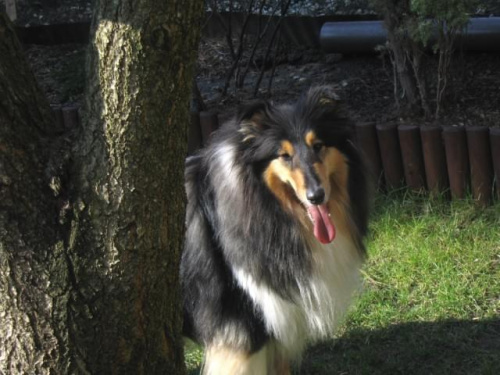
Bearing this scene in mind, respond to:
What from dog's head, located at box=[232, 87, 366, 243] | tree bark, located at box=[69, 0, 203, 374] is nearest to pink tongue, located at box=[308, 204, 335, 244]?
dog's head, located at box=[232, 87, 366, 243]

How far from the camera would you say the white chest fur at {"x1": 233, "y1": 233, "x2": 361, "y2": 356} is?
Result: 319 cm

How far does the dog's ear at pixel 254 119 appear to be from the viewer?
3102 millimetres

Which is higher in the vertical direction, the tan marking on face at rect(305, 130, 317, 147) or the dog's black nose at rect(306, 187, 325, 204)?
the tan marking on face at rect(305, 130, 317, 147)

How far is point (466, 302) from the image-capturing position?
407cm

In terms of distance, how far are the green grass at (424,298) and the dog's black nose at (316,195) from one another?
→ 114cm

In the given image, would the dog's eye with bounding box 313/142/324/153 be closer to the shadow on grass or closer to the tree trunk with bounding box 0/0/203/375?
the tree trunk with bounding box 0/0/203/375

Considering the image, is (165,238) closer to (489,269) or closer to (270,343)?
(270,343)

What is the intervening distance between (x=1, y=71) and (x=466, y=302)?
2789 millimetres

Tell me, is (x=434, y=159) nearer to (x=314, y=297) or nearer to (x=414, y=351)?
(x=414, y=351)

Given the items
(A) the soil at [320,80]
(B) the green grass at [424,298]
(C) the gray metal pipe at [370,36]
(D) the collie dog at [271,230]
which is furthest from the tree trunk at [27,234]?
(C) the gray metal pipe at [370,36]

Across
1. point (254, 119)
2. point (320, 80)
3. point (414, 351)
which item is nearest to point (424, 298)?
point (414, 351)

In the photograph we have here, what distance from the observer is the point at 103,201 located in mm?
2262

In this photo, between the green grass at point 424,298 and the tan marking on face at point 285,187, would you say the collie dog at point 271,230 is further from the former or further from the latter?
the green grass at point 424,298

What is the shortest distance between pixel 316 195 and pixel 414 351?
50.5 inches
